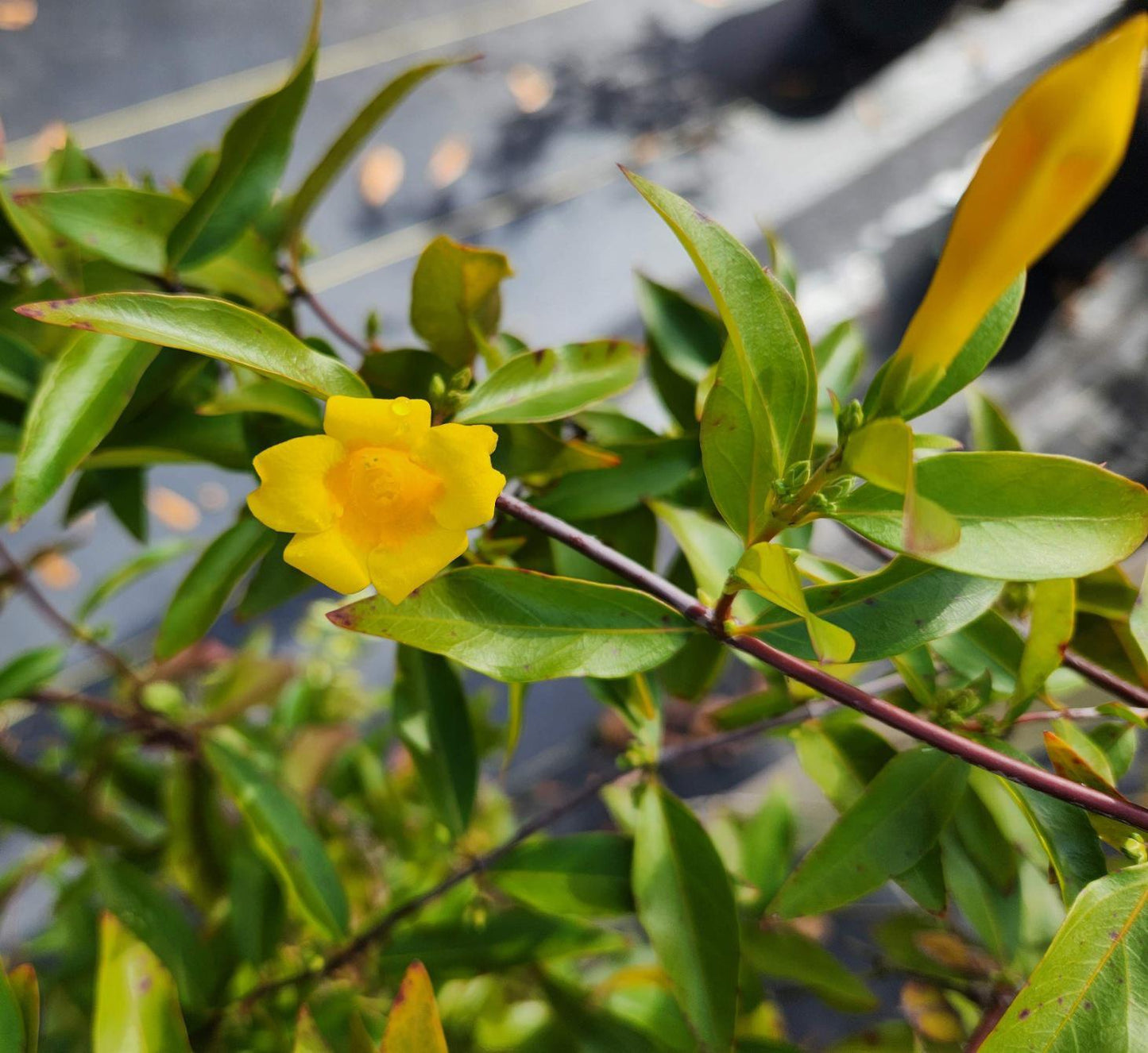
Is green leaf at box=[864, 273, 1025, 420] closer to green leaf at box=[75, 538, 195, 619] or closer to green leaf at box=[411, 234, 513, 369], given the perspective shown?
green leaf at box=[411, 234, 513, 369]

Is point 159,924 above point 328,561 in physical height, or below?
below

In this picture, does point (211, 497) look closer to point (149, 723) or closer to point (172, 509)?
point (172, 509)

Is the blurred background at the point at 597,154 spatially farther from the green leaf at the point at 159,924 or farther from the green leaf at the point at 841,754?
the green leaf at the point at 841,754

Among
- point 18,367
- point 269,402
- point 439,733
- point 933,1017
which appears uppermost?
point 18,367

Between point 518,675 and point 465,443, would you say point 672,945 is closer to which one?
point 518,675

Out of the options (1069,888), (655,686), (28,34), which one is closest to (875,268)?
(655,686)

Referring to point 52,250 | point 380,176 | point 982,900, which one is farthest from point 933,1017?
point 380,176

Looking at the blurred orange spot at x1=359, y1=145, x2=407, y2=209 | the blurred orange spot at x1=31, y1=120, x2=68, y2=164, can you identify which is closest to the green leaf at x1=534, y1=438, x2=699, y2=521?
the blurred orange spot at x1=359, y1=145, x2=407, y2=209
